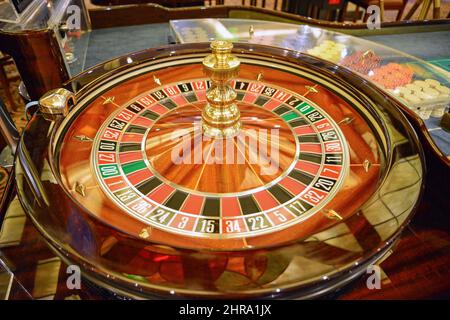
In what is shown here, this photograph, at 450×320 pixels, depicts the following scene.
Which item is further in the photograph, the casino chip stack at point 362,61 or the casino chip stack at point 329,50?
the casino chip stack at point 329,50

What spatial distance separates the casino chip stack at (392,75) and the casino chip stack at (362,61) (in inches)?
2.7

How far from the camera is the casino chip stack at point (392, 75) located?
2.81 meters

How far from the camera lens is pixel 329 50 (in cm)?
329

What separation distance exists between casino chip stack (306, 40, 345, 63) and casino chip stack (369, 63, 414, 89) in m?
0.38

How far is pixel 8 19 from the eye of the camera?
2270 millimetres

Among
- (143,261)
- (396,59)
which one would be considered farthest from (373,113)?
(396,59)

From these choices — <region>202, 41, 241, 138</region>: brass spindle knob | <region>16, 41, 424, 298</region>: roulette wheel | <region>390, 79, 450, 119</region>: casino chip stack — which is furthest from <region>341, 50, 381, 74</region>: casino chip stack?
<region>202, 41, 241, 138</region>: brass spindle knob

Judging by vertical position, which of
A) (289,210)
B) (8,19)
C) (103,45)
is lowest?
(103,45)

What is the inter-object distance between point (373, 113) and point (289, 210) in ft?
2.38

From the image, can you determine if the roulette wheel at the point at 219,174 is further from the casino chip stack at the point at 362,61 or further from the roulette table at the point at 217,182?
the casino chip stack at the point at 362,61

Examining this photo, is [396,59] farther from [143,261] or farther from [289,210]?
[143,261]

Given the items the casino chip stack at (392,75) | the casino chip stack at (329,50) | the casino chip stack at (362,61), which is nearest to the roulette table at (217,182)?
the casino chip stack at (392,75)

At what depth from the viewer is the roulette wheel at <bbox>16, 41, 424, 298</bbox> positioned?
1.06 m

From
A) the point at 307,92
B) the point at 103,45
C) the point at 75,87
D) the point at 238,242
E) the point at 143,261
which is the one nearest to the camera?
the point at 143,261
